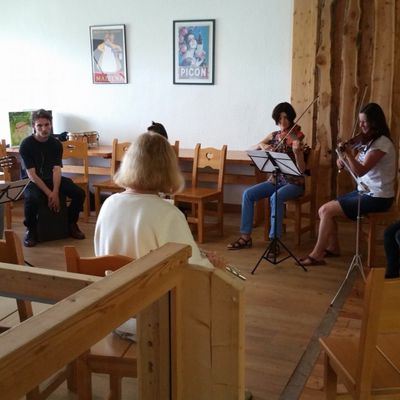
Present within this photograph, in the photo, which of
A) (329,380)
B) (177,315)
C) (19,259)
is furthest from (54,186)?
(177,315)

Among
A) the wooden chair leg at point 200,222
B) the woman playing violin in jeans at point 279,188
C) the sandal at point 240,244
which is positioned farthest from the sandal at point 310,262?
the wooden chair leg at point 200,222

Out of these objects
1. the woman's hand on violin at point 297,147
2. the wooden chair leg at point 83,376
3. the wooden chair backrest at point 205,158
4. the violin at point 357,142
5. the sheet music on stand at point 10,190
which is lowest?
the wooden chair leg at point 83,376

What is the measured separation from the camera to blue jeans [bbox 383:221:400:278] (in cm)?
328

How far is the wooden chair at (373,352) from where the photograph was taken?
4.76 feet

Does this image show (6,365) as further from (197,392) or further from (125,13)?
(125,13)

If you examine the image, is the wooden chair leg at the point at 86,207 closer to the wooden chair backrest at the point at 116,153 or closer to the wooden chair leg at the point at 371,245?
the wooden chair backrest at the point at 116,153

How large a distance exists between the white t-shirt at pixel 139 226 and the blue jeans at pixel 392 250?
1.85m

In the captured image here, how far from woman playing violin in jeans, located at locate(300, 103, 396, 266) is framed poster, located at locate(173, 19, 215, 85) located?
2.08 m

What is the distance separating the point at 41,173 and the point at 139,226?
9.64 feet

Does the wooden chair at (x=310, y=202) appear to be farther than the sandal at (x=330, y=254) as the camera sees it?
Yes

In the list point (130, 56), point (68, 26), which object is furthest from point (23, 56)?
point (130, 56)

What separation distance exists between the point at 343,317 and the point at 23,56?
4.72 meters

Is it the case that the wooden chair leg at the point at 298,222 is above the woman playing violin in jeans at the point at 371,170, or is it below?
below

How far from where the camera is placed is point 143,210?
1859 mm
